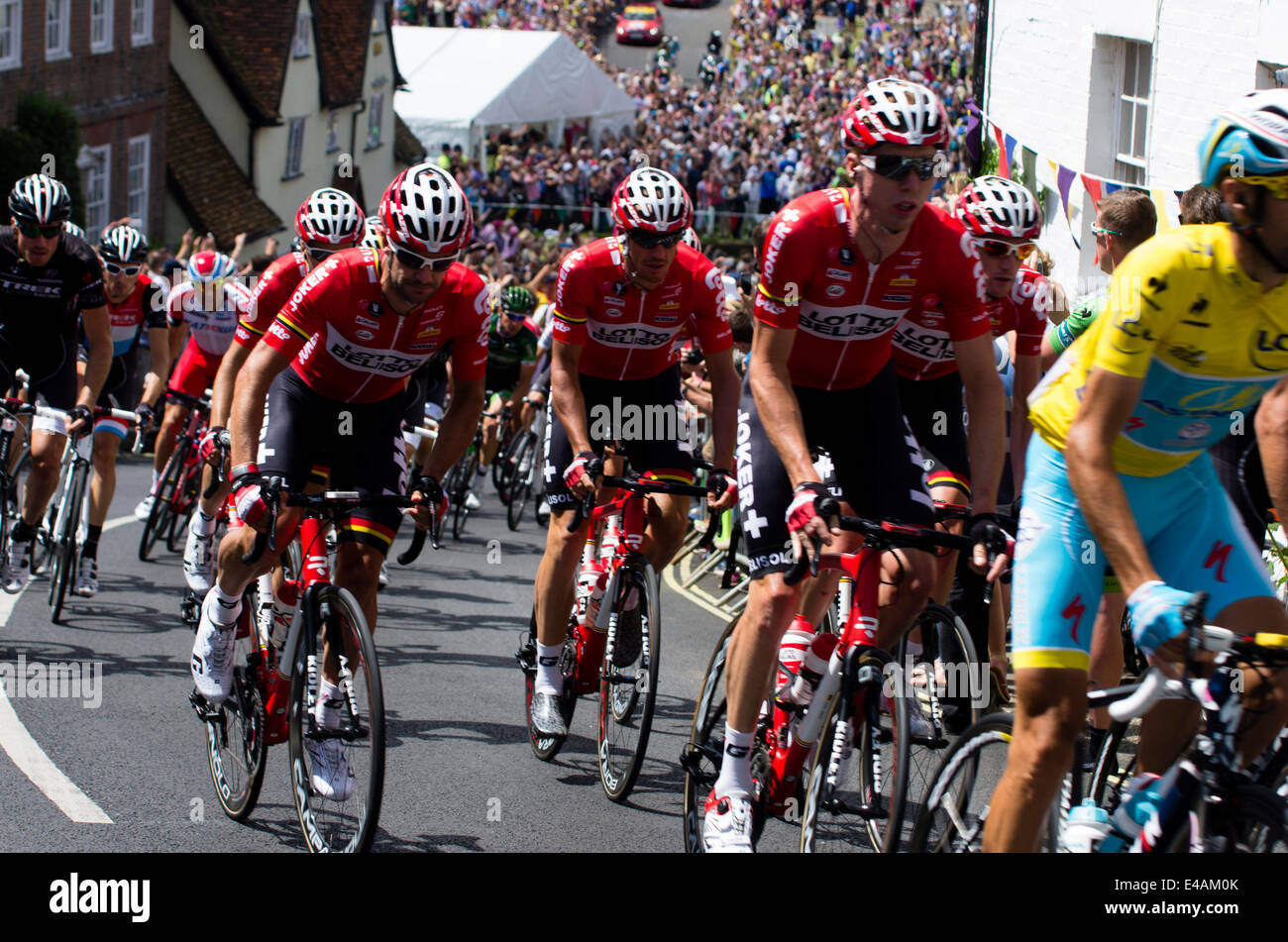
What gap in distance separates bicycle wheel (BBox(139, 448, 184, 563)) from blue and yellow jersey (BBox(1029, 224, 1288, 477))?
8.85 metres

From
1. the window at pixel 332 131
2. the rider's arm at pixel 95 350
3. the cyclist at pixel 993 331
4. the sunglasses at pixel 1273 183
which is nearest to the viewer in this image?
the sunglasses at pixel 1273 183

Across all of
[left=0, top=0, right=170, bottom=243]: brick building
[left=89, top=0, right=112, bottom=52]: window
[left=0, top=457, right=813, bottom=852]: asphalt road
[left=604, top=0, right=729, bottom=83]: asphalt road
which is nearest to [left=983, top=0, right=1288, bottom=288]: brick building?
[left=0, top=457, right=813, bottom=852]: asphalt road

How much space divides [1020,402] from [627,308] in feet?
6.09

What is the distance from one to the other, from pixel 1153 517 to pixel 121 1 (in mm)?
34396

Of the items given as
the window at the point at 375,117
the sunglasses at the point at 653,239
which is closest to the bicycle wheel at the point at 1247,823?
the sunglasses at the point at 653,239

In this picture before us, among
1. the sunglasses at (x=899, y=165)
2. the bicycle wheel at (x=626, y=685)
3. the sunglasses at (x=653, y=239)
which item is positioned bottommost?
the bicycle wheel at (x=626, y=685)

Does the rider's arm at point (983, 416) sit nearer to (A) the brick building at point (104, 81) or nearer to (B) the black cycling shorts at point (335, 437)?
(B) the black cycling shorts at point (335, 437)

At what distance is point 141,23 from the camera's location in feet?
118

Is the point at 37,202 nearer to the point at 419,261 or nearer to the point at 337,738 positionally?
the point at 419,261

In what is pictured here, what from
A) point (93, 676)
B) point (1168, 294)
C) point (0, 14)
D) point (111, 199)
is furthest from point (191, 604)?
point (111, 199)

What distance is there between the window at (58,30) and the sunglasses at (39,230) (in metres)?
24.7

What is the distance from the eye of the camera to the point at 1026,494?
164 inches

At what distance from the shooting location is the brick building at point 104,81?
3017 cm
